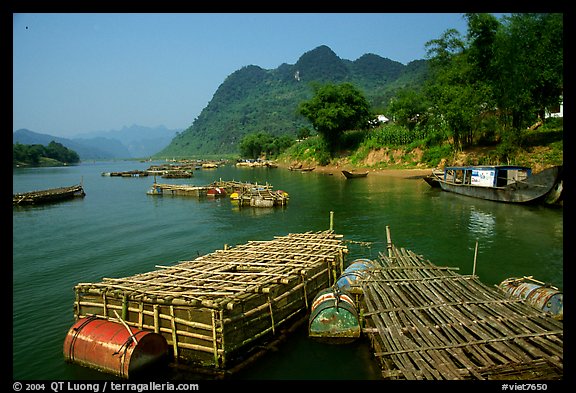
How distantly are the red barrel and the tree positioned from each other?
74.1m

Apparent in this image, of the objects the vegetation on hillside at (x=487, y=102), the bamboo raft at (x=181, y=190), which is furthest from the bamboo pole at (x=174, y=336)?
the vegetation on hillside at (x=487, y=102)

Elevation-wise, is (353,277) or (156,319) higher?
(156,319)

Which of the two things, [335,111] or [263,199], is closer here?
[263,199]

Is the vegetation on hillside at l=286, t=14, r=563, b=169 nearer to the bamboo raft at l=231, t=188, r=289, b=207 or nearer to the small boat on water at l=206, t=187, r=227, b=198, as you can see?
the bamboo raft at l=231, t=188, r=289, b=207

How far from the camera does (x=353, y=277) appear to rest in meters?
13.7

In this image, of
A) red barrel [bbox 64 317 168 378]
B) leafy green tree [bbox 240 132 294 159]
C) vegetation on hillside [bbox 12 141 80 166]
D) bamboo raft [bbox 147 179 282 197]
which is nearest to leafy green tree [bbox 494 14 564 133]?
bamboo raft [bbox 147 179 282 197]

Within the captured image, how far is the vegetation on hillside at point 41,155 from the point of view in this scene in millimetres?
146325

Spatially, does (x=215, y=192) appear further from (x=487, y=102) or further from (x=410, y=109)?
(x=410, y=109)

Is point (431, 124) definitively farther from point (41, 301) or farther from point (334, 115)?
point (41, 301)

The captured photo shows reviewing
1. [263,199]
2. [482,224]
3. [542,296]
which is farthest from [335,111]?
[542,296]

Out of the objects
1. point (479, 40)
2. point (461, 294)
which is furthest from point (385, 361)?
point (479, 40)

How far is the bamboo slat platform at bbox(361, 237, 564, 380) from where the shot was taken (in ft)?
25.5

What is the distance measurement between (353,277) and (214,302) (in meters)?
6.08
